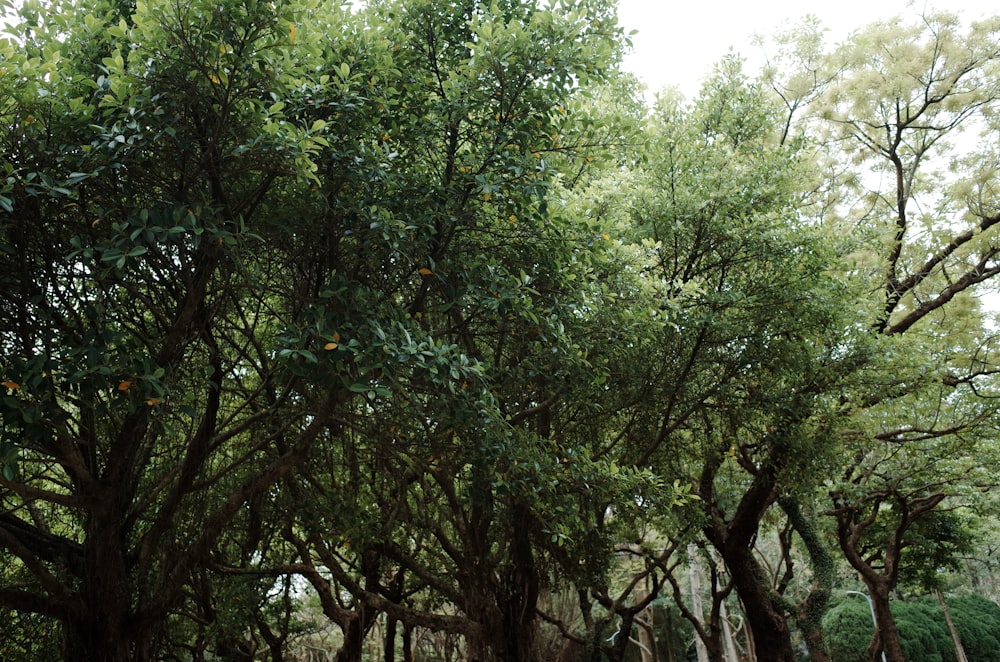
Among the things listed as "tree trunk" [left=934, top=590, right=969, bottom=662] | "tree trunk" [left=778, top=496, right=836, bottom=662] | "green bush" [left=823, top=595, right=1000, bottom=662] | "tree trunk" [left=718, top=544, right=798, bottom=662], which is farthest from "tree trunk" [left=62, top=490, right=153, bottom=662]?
"tree trunk" [left=934, top=590, right=969, bottom=662]

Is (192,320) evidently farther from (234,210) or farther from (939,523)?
(939,523)

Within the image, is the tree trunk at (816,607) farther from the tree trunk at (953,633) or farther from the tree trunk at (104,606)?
the tree trunk at (953,633)

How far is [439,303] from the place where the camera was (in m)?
5.68

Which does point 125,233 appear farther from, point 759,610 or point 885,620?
point 885,620

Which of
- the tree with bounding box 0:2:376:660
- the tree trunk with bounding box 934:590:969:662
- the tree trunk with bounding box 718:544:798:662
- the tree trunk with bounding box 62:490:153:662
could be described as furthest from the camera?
the tree trunk with bounding box 934:590:969:662

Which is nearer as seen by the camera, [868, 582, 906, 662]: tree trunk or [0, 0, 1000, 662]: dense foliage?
[0, 0, 1000, 662]: dense foliage

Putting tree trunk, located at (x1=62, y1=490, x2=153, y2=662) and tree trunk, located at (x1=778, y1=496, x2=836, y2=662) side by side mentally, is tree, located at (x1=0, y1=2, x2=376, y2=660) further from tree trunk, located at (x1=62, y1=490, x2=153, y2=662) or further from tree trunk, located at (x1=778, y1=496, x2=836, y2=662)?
tree trunk, located at (x1=778, y1=496, x2=836, y2=662)

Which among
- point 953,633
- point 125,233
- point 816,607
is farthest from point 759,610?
point 953,633

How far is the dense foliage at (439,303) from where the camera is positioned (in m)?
3.84

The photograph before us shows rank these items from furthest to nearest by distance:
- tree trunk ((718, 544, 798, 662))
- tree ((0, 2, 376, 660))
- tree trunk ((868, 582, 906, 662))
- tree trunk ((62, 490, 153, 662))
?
tree trunk ((868, 582, 906, 662)) → tree trunk ((718, 544, 798, 662)) → tree trunk ((62, 490, 153, 662)) → tree ((0, 2, 376, 660))

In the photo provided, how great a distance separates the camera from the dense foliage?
12.6 ft

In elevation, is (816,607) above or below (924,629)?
above

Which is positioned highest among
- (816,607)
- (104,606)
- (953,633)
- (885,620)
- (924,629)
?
(104,606)

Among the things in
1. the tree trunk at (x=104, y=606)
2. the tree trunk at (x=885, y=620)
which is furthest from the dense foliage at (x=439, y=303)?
the tree trunk at (x=885, y=620)
